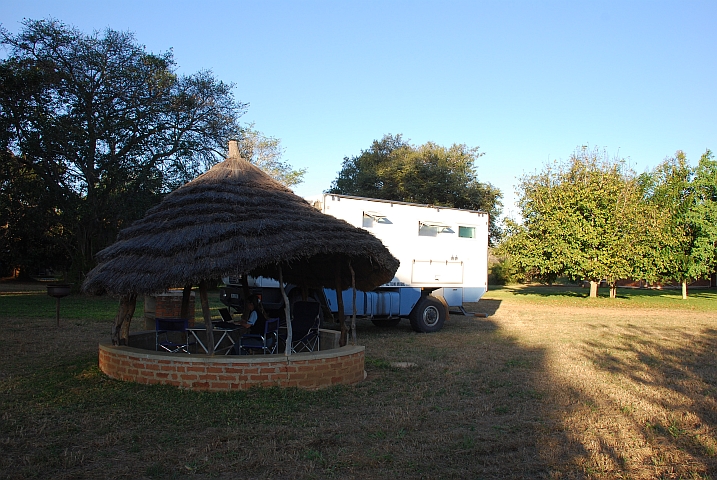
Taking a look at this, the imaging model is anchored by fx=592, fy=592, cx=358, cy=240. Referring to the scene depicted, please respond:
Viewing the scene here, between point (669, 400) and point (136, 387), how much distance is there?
678 centimetres

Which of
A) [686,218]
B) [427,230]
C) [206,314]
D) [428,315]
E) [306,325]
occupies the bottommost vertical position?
[428,315]

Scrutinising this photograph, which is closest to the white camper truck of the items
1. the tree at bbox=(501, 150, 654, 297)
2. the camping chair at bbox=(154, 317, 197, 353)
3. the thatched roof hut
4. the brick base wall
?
the camping chair at bbox=(154, 317, 197, 353)

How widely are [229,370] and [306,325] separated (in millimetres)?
2475

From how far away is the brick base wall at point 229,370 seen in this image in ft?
23.9

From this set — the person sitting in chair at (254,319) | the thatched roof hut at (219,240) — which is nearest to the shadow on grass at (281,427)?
the thatched roof hut at (219,240)

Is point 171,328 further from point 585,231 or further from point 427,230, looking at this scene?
point 585,231

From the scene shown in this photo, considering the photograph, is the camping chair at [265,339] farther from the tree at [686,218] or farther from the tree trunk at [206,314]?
the tree at [686,218]

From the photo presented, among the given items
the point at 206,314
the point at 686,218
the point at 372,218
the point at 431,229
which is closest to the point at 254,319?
the point at 206,314

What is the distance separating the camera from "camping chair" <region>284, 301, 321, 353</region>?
9578mm

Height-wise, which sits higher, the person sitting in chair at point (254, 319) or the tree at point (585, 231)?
the tree at point (585, 231)

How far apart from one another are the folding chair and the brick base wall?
1.69m

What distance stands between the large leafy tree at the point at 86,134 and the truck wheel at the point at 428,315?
1406 centimetres

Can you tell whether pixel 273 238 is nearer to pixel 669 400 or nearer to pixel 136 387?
pixel 136 387

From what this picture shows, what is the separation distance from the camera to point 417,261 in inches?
588
